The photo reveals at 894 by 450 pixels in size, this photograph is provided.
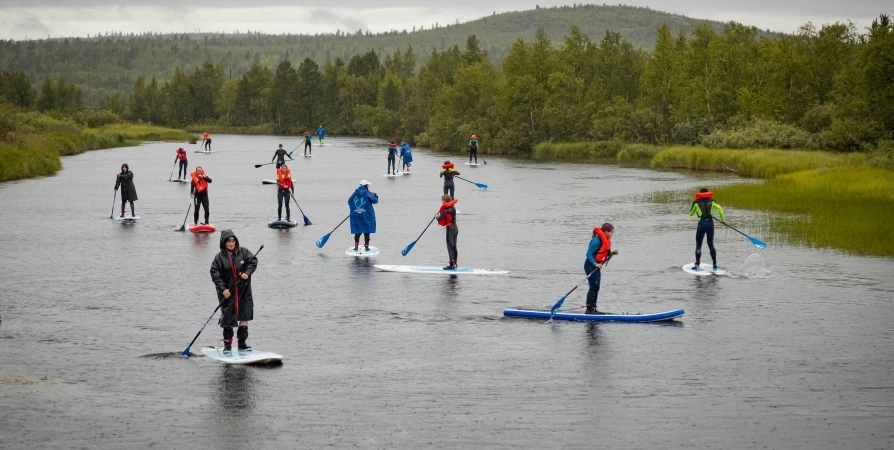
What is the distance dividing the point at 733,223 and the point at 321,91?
167 m

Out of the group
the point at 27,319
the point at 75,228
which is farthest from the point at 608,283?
the point at 75,228

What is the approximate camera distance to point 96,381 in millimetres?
14195

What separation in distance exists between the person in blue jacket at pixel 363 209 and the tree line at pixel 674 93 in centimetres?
4506

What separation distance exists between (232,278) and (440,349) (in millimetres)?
3367

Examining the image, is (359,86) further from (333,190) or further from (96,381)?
(96,381)

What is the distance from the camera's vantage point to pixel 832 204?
3975 cm

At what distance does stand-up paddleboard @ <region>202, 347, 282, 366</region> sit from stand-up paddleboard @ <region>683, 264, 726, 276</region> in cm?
1182

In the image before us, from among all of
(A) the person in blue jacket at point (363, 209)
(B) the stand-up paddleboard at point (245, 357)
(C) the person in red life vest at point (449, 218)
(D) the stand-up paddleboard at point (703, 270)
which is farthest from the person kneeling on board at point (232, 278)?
(D) the stand-up paddleboard at point (703, 270)

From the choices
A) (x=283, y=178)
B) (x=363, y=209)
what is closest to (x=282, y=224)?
(x=283, y=178)

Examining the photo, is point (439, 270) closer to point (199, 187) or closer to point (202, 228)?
point (199, 187)

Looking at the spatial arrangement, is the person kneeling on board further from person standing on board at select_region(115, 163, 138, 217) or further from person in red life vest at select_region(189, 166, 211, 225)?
person standing on board at select_region(115, 163, 138, 217)

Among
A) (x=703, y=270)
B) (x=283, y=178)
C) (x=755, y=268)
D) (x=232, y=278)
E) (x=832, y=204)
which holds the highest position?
(x=283, y=178)

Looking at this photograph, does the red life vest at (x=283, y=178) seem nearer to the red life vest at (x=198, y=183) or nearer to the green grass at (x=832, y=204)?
the red life vest at (x=198, y=183)

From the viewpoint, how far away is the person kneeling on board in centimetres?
1486
